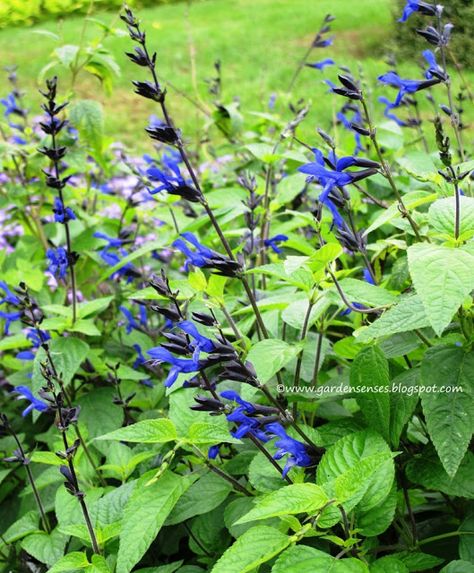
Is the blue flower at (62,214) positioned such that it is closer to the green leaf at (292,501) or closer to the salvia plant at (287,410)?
the salvia plant at (287,410)

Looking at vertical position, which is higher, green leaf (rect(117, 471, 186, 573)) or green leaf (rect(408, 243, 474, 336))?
green leaf (rect(408, 243, 474, 336))

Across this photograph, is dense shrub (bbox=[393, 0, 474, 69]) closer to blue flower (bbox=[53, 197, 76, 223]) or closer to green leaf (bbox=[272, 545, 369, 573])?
blue flower (bbox=[53, 197, 76, 223])

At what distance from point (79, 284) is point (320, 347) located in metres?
1.23

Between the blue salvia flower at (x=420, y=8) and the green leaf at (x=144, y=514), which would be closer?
Answer: the green leaf at (x=144, y=514)

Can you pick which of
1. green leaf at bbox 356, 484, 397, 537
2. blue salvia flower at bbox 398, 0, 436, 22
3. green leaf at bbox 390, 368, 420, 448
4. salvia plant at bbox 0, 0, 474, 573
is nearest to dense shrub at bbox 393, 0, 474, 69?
blue salvia flower at bbox 398, 0, 436, 22

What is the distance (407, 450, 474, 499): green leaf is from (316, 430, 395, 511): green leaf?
0.39ft

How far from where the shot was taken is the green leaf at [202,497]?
155 cm

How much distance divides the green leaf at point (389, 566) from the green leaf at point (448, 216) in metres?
0.59

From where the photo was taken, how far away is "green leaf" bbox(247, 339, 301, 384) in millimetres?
1365

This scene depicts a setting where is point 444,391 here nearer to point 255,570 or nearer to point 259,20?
point 255,570

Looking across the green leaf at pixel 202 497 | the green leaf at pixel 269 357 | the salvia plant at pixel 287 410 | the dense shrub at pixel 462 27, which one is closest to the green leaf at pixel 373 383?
the salvia plant at pixel 287 410

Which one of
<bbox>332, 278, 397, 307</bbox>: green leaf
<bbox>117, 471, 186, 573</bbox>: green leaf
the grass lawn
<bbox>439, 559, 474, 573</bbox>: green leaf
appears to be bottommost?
the grass lawn

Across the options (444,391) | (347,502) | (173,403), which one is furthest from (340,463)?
(173,403)

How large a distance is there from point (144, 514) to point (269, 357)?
1.26ft
